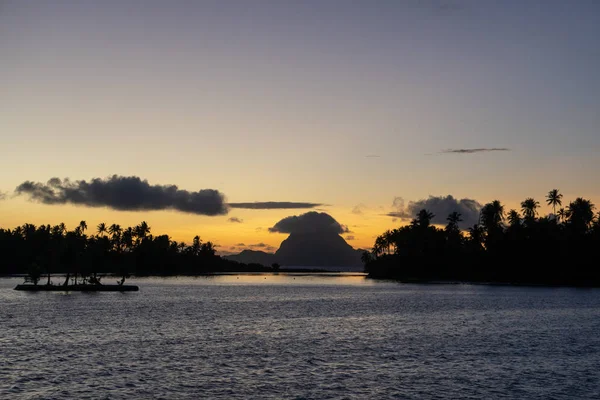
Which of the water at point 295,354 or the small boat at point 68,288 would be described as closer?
the water at point 295,354

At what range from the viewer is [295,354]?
2201 inches

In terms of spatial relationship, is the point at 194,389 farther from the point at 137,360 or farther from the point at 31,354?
the point at 31,354

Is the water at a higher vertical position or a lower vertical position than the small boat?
lower

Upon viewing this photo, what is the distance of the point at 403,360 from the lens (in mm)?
53250

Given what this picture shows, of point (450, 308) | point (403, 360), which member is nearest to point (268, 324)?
point (403, 360)

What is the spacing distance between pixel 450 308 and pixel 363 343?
179 feet

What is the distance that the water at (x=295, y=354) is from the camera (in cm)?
4059

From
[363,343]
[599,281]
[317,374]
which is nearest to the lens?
[317,374]

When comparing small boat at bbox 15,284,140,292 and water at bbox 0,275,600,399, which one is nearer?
water at bbox 0,275,600,399

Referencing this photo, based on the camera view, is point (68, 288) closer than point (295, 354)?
No

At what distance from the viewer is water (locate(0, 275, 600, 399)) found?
1598 inches

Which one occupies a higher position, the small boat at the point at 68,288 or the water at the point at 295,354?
the small boat at the point at 68,288

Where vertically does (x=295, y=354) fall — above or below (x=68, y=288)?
below

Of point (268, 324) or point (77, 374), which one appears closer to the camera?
point (77, 374)
